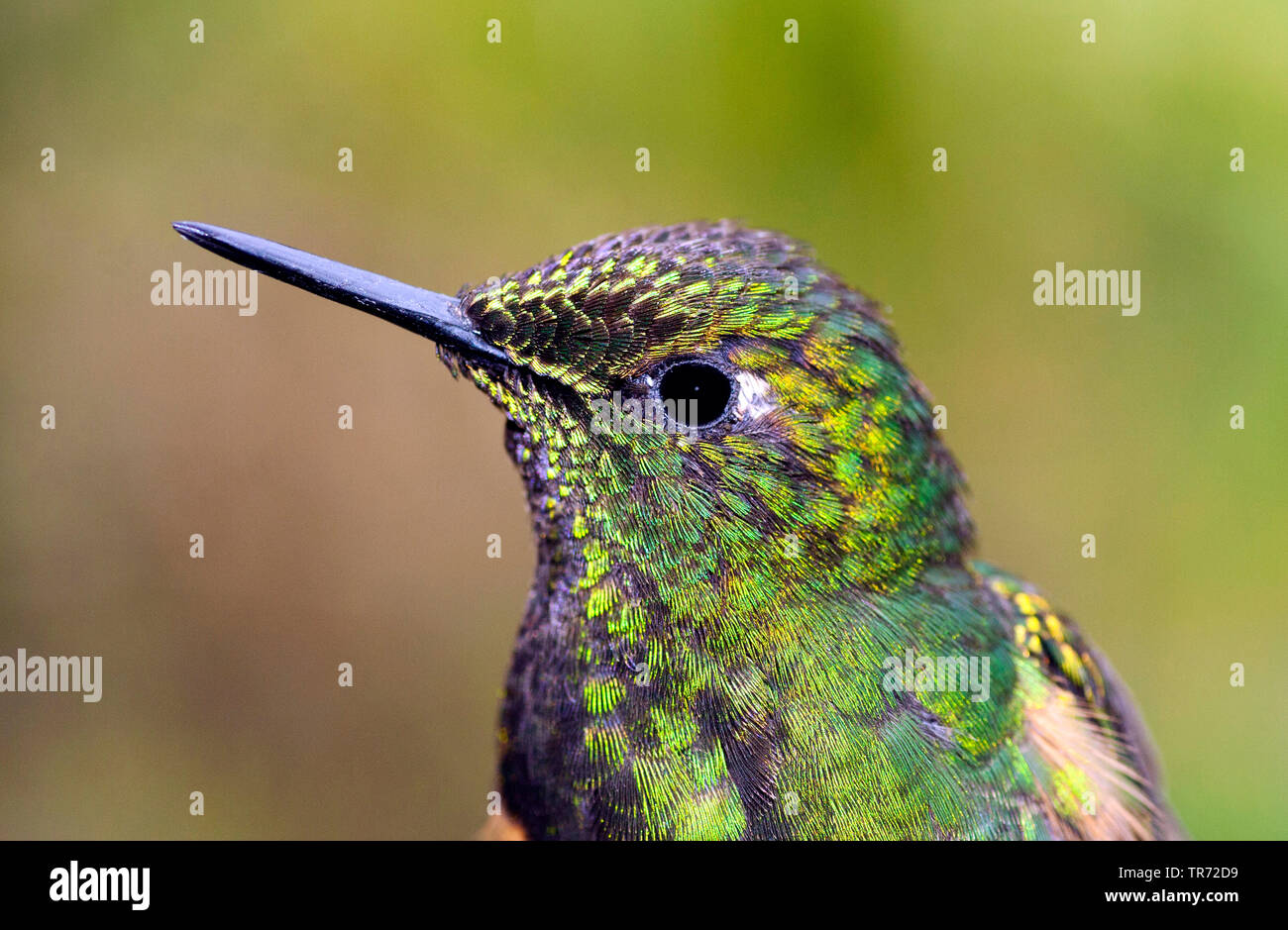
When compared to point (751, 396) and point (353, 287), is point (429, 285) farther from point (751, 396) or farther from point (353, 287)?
point (751, 396)

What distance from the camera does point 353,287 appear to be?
2.09 meters

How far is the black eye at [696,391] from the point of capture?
2.10m

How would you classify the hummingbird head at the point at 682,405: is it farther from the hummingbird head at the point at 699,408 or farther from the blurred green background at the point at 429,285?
the blurred green background at the point at 429,285

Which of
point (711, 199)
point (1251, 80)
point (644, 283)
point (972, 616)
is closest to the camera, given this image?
point (644, 283)

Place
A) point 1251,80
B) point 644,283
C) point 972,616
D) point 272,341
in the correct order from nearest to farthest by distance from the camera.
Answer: point 644,283 → point 972,616 → point 1251,80 → point 272,341

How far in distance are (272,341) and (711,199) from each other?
93.0 inches

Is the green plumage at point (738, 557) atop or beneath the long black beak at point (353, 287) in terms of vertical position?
beneath

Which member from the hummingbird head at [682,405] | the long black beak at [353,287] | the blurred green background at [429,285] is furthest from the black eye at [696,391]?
the blurred green background at [429,285]

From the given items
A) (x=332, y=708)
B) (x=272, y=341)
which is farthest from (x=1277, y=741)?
(x=272, y=341)

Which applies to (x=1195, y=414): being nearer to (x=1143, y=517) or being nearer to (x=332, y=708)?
(x=1143, y=517)

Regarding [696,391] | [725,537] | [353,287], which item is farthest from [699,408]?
[353,287]

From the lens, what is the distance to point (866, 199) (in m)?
5.23

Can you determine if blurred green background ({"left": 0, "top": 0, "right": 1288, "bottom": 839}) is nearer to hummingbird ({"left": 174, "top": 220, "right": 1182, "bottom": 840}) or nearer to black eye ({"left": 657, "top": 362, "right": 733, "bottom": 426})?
hummingbird ({"left": 174, "top": 220, "right": 1182, "bottom": 840})

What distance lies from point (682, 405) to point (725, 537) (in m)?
0.29
